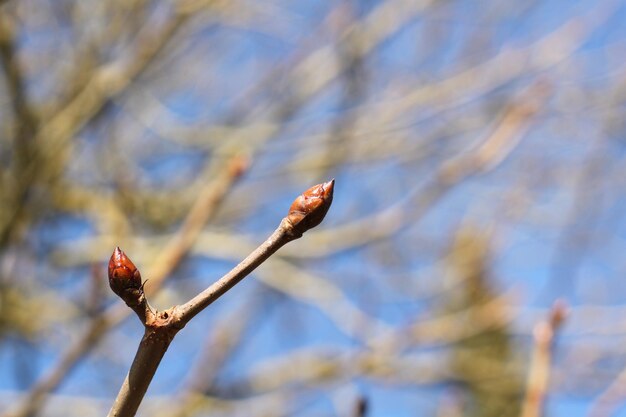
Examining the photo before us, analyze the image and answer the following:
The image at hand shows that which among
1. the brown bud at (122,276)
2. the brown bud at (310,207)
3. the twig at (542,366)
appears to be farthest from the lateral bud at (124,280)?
the twig at (542,366)

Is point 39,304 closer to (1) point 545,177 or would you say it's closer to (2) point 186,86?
(2) point 186,86

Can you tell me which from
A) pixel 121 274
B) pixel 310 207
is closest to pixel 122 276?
pixel 121 274

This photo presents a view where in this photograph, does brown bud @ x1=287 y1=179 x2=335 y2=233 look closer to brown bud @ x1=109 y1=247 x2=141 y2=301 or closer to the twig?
brown bud @ x1=109 y1=247 x2=141 y2=301

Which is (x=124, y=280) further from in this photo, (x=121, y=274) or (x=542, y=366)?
(x=542, y=366)

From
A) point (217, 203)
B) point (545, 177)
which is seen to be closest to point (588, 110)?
point (545, 177)

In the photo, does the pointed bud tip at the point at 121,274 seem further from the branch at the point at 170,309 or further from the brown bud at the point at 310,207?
the brown bud at the point at 310,207

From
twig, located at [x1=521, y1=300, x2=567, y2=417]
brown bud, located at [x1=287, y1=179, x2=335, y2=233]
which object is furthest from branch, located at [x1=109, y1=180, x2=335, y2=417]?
twig, located at [x1=521, y1=300, x2=567, y2=417]

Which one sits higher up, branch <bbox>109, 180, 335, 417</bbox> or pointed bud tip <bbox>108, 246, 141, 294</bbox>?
pointed bud tip <bbox>108, 246, 141, 294</bbox>
